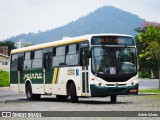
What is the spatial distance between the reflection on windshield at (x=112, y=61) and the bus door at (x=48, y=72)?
468 cm

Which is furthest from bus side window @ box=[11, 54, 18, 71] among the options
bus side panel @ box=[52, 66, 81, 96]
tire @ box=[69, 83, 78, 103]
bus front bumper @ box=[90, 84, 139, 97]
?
bus front bumper @ box=[90, 84, 139, 97]

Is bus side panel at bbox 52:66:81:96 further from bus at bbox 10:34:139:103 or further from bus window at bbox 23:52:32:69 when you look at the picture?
bus window at bbox 23:52:32:69

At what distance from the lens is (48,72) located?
2827cm

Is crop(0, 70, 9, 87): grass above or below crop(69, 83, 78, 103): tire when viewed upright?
above

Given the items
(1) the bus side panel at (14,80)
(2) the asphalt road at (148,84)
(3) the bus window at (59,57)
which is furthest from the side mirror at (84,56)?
(2) the asphalt road at (148,84)

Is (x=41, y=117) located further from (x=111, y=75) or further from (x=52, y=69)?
(x=52, y=69)

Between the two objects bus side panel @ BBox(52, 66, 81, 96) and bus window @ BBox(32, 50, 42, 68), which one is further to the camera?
bus window @ BBox(32, 50, 42, 68)

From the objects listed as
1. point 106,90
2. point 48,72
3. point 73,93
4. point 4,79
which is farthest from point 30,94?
point 4,79

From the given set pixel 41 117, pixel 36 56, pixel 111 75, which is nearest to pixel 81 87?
pixel 111 75

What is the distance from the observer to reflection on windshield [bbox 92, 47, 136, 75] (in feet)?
78.0

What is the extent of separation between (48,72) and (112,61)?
5358 millimetres

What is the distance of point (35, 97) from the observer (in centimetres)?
3127

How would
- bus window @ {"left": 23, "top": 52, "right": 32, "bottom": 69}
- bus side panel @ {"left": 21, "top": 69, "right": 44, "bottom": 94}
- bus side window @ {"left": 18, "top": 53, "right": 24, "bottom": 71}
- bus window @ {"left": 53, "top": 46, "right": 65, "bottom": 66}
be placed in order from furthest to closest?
bus side window @ {"left": 18, "top": 53, "right": 24, "bottom": 71}
bus window @ {"left": 23, "top": 52, "right": 32, "bottom": 69}
bus side panel @ {"left": 21, "top": 69, "right": 44, "bottom": 94}
bus window @ {"left": 53, "top": 46, "right": 65, "bottom": 66}

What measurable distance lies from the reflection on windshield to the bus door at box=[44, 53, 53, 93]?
468 centimetres
